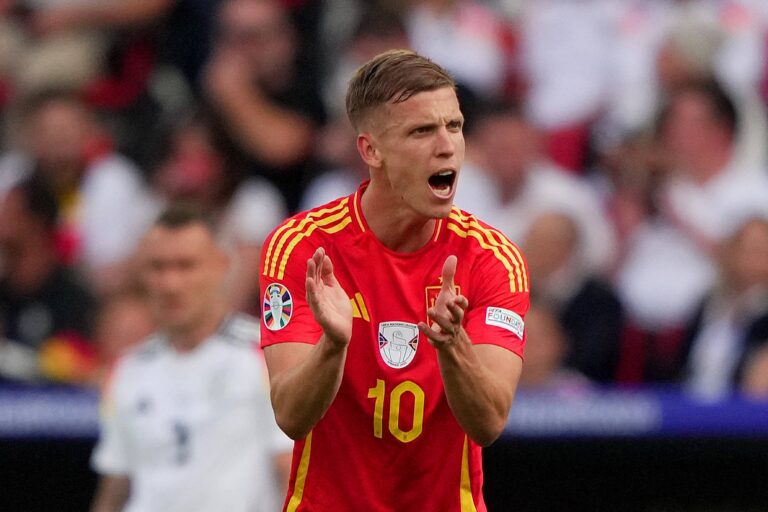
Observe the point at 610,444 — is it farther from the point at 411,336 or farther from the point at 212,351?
the point at 411,336

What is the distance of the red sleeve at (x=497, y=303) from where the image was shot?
375 cm

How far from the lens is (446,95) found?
3709 mm

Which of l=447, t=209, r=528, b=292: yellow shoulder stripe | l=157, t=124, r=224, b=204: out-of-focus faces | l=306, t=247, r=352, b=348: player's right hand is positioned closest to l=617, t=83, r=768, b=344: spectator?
l=157, t=124, r=224, b=204: out-of-focus faces

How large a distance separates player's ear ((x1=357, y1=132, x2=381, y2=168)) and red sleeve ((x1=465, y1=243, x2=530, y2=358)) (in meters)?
0.42

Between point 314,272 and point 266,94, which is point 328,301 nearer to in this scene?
point 314,272

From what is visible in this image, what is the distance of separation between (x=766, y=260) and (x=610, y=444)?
140cm

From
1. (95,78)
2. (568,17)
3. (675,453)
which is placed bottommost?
(675,453)

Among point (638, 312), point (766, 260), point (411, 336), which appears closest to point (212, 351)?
point (411, 336)

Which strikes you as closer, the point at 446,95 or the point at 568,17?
the point at 446,95

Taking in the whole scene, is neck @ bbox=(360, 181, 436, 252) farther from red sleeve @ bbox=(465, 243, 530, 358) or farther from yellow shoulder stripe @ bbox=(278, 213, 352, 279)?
red sleeve @ bbox=(465, 243, 530, 358)

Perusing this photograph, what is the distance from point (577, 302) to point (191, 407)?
119 inches

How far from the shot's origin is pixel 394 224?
12.8 feet

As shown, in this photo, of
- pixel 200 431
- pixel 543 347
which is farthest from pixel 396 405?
pixel 543 347

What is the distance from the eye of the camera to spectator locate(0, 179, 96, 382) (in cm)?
776
